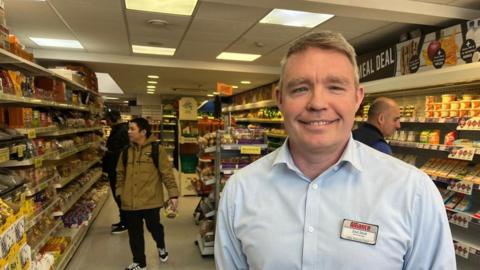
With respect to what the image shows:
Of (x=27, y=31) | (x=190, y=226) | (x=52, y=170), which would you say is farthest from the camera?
(x=190, y=226)

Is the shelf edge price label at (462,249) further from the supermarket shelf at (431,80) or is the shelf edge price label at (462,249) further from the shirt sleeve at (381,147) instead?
the supermarket shelf at (431,80)

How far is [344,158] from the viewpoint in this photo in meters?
1.17

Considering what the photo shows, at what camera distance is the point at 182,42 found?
6105 mm

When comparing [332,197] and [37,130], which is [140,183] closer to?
[37,130]

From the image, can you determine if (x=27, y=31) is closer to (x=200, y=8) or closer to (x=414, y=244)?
(x=200, y=8)

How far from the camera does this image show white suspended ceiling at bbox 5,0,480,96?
12.8 feet

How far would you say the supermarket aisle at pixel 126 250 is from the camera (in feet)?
14.6

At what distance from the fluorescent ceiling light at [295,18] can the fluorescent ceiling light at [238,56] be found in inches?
89.7

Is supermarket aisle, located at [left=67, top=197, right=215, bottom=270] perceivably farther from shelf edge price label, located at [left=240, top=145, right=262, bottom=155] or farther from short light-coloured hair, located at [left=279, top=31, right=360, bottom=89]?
short light-coloured hair, located at [left=279, top=31, right=360, bottom=89]

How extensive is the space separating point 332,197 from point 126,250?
4441mm

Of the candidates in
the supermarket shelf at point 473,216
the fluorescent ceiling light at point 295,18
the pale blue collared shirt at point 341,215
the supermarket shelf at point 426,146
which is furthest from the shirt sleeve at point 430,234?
the fluorescent ceiling light at point 295,18

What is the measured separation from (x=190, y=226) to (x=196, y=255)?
51.2 inches

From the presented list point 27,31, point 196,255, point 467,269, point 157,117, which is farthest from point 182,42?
point 157,117

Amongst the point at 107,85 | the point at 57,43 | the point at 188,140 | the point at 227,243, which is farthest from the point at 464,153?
the point at 107,85
